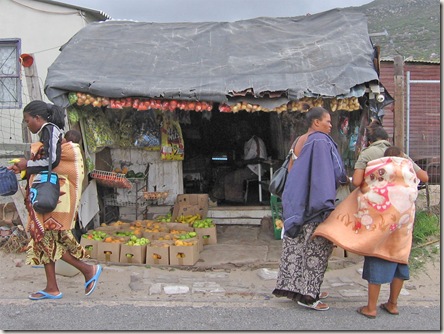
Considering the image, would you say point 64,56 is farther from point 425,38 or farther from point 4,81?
point 425,38

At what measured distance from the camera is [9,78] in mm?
10336

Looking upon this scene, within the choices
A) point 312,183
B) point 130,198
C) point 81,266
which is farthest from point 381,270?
point 130,198

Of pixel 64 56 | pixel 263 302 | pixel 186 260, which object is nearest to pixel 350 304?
pixel 263 302

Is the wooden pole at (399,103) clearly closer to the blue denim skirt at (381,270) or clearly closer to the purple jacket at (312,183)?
the purple jacket at (312,183)

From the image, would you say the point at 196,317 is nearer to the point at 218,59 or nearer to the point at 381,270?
the point at 381,270

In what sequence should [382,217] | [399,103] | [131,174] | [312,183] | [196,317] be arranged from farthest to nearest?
[131,174] → [399,103] → [196,317] → [312,183] → [382,217]

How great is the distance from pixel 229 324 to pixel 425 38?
24.1 m

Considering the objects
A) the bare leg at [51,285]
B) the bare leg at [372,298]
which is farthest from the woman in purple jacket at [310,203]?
the bare leg at [51,285]

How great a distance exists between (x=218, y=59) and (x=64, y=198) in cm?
340

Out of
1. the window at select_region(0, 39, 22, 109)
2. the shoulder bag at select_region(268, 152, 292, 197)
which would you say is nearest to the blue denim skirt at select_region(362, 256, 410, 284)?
the shoulder bag at select_region(268, 152, 292, 197)

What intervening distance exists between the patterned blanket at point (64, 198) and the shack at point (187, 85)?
1.84 m

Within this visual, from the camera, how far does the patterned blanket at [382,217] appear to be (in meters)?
3.94

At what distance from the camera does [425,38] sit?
24422mm

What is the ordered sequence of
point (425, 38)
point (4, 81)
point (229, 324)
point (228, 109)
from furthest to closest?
point (425, 38) → point (4, 81) → point (228, 109) → point (229, 324)
